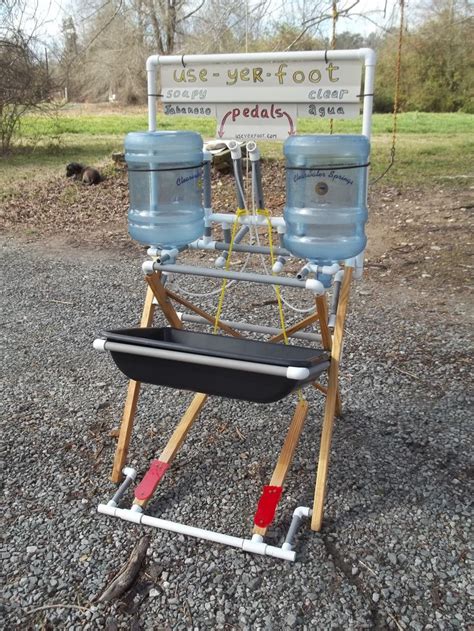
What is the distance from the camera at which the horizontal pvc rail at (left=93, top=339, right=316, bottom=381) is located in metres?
A: 2.13

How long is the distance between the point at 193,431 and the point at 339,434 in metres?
0.73

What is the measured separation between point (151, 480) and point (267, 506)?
52cm

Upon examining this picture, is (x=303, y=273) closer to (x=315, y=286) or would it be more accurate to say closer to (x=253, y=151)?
(x=315, y=286)

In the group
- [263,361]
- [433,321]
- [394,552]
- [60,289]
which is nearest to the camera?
[263,361]

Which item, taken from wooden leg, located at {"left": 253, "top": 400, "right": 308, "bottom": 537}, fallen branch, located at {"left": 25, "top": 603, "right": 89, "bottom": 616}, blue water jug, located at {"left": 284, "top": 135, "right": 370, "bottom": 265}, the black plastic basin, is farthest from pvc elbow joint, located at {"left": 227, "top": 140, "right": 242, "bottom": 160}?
fallen branch, located at {"left": 25, "top": 603, "right": 89, "bottom": 616}

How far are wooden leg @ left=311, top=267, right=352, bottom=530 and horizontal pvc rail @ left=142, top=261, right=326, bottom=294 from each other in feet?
0.87

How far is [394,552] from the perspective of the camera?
2375 millimetres

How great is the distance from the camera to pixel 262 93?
9.11ft

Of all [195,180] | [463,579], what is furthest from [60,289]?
[463,579]

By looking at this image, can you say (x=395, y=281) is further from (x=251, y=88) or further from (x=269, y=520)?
(x=269, y=520)

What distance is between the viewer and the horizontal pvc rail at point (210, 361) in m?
2.13

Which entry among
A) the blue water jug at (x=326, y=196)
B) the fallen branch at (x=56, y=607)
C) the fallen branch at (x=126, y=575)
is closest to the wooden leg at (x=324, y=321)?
the blue water jug at (x=326, y=196)

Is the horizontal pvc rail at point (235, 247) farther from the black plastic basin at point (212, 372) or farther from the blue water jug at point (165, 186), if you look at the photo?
the black plastic basin at point (212, 372)

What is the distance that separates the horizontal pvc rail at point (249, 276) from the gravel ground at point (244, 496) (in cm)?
93
